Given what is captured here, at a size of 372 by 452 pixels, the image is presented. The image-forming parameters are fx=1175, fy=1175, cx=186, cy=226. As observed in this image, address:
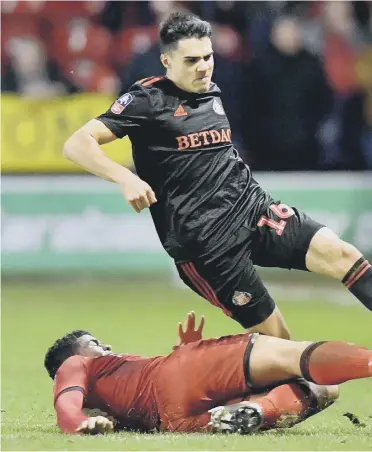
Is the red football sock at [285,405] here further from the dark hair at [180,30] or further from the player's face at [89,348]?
the dark hair at [180,30]

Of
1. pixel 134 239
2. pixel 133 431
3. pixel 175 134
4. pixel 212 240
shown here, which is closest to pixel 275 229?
pixel 212 240

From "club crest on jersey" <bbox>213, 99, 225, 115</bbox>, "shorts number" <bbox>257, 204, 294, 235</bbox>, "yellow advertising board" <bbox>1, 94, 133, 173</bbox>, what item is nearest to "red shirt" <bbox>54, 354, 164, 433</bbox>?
"shorts number" <bbox>257, 204, 294, 235</bbox>

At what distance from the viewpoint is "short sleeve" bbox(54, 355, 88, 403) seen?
596 cm

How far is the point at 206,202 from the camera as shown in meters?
6.66

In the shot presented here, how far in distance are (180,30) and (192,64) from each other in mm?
207

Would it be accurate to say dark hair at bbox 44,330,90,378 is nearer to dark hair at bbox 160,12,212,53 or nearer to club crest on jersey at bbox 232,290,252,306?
club crest on jersey at bbox 232,290,252,306

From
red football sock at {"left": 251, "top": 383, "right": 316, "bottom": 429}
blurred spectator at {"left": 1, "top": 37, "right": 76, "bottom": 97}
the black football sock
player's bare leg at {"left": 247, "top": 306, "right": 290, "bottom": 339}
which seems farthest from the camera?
blurred spectator at {"left": 1, "top": 37, "right": 76, "bottom": 97}

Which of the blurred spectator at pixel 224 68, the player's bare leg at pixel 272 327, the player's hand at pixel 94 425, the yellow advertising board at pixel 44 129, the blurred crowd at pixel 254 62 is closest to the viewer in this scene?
the player's hand at pixel 94 425

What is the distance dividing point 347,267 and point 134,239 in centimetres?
748

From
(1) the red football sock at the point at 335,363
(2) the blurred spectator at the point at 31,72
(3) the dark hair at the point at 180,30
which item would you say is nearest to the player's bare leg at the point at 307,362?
(1) the red football sock at the point at 335,363

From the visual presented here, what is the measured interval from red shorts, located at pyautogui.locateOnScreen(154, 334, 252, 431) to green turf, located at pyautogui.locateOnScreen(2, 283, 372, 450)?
186 mm

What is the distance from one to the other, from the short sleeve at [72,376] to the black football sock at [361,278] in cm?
154

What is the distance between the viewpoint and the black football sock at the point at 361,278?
21.3ft

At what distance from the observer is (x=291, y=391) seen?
591 cm
